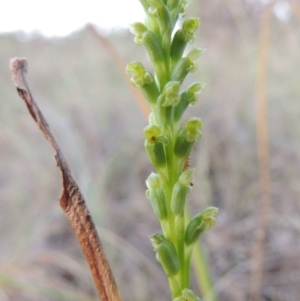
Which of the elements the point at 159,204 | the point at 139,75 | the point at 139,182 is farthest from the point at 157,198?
the point at 139,182

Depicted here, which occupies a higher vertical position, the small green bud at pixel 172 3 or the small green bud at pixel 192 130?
the small green bud at pixel 172 3

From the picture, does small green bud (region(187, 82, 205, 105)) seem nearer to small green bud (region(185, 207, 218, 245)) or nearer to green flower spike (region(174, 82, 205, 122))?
green flower spike (region(174, 82, 205, 122))

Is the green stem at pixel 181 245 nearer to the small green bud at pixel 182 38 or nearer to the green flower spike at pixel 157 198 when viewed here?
the green flower spike at pixel 157 198

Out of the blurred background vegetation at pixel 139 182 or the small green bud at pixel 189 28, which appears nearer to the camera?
the small green bud at pixel 189 28

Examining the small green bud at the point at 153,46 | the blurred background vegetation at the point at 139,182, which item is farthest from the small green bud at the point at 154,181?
the blurred background vegetation at the point at 139,182

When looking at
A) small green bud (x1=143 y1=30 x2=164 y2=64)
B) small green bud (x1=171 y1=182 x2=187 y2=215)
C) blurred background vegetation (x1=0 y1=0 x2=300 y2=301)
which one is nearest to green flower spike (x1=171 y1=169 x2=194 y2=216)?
small green bud (x1=171 y1=182 x2=187 y2=215)

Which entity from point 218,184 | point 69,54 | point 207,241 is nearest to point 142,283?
point 207,241
